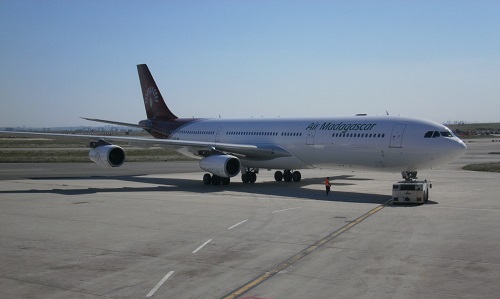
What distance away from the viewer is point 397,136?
26.8 metres

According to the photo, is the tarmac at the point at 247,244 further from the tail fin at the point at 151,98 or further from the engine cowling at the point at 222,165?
the tail fin at the point at 151,98

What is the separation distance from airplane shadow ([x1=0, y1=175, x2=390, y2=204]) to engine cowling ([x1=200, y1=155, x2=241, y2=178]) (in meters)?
0.89

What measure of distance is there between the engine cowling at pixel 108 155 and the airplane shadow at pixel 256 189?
2.12 meters

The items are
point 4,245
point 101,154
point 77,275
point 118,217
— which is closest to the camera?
point 77,275

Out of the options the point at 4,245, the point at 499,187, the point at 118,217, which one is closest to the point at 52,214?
the point at 118,217

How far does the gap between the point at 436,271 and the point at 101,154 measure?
24132 mm

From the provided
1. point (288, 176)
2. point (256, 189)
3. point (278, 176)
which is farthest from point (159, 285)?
point (278, 176)

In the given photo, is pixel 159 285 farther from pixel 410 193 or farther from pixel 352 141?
pixel 352 141

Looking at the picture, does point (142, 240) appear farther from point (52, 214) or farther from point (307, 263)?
point (52, 214)

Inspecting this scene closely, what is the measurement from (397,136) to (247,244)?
14267mm

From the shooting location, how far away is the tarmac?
10.8m

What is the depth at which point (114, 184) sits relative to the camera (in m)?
33.2

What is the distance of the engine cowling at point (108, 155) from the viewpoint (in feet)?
105

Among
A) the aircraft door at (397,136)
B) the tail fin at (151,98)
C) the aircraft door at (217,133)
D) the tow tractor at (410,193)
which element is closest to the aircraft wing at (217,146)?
the aircraft door at (217,133)
